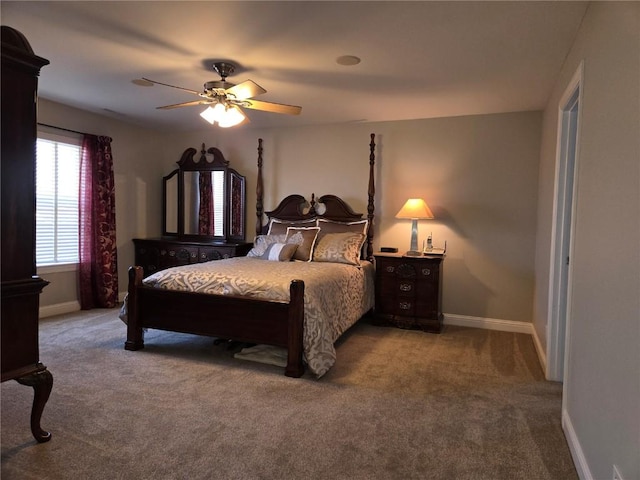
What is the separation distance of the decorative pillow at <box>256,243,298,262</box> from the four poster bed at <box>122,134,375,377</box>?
0.01 meters

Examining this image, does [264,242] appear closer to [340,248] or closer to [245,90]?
[340,248]

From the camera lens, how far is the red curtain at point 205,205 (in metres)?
5.78

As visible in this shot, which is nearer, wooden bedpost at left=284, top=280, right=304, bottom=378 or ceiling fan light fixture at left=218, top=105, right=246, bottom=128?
wooden bedpost at left=284, top=280, right=304, bottom=378

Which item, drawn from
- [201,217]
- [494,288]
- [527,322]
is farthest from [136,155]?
[527,322]

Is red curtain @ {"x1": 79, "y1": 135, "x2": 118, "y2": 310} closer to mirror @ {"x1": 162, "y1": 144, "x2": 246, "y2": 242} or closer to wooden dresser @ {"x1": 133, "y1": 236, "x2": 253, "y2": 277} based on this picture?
wooden dresser @ {"x1": 133, "y1": 236, "x2": 253, "y2": 277}

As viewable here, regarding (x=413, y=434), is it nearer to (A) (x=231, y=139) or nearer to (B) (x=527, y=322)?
(B) (x=527, y=322)

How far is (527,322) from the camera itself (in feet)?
14.8

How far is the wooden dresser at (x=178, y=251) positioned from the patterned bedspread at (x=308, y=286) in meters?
1.13

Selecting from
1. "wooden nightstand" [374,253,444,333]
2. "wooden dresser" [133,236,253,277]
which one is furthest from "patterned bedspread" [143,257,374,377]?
"wooden dresser" [133,236,253,277]

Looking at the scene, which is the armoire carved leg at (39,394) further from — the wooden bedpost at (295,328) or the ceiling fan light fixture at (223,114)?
the ceiling fan light fixture at (223,114)

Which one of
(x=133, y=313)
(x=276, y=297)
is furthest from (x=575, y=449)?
(x=133, y=313)

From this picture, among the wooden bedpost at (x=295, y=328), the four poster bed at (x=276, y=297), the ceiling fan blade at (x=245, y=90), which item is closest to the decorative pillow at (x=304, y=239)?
the four poster bed at (x=276, y=297)

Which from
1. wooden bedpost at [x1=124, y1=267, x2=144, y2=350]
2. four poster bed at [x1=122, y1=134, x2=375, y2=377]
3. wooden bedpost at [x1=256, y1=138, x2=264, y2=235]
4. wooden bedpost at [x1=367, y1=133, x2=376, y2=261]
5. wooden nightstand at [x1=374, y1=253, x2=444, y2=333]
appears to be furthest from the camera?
wooden bedpost at [x1=256, y1=138, x2=264, y2=235]

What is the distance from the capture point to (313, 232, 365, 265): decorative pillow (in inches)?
176
